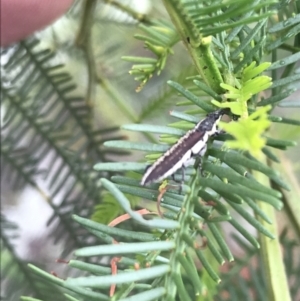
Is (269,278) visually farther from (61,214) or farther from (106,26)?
(106,26)

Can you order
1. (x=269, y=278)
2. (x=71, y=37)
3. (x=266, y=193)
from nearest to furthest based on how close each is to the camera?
(x=266, y=193) → (x=269, y=278) → (x=71, y=37)

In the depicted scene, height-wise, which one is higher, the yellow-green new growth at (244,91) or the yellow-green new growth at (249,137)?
the yellow-green new growth at (244,91)

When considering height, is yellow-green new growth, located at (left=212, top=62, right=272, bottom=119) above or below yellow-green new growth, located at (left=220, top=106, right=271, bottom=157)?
above

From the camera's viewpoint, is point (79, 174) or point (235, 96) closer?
point (235, 96)

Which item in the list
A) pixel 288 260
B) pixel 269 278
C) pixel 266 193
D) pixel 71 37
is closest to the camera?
pixel 266 193

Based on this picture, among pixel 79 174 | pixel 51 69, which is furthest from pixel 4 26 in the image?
pixel 79 174

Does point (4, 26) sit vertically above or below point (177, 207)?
above

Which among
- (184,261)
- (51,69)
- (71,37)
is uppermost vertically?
(71,37)

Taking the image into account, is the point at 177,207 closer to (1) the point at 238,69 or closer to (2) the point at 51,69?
(1) the point at 238,69

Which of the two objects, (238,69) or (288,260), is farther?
(288,260)

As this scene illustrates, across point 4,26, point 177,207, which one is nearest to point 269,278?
point 177,207
